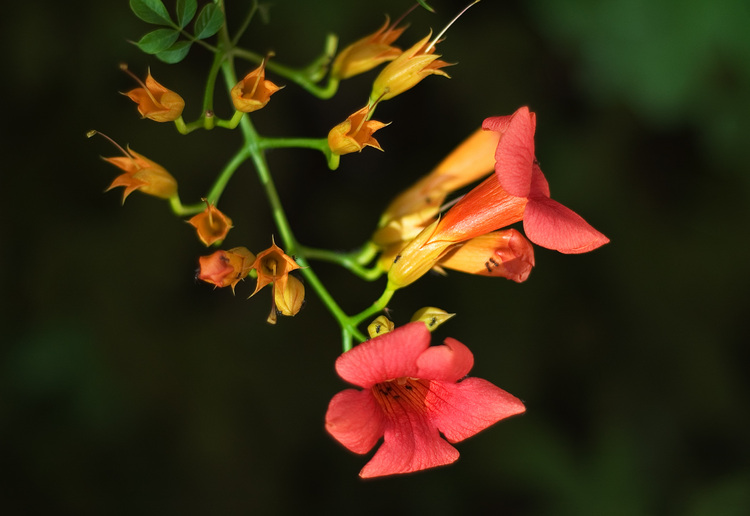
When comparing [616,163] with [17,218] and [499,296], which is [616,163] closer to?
[499,296]

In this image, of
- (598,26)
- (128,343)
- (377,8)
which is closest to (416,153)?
(377,8)

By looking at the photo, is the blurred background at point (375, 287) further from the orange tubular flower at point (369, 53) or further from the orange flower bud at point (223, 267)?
the orange flower bud at point (223, 267)

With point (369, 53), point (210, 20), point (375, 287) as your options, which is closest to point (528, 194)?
point (369, 53)

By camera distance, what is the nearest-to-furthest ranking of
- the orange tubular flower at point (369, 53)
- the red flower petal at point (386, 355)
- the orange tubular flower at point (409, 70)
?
the red flower petal at point (386, 355) → the orange tubular flower at point (409, 70) → the orange tubular flower at point (369, 53)

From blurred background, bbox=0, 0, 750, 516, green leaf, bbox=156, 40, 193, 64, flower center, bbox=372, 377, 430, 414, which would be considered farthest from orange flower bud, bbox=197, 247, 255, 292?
blurred background, bbox=0, 0, 750, 516

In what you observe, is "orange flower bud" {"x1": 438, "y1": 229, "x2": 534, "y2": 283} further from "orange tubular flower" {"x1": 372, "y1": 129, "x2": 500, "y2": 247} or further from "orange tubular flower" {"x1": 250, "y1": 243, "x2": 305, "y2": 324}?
"orange tubular flower" {"x1": 250, "y1": 243, "x2": 305, "y2": 324}

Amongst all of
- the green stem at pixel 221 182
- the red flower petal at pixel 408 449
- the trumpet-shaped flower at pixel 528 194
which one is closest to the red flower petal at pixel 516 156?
the trumpet-shaped flower at pixel 528 194
